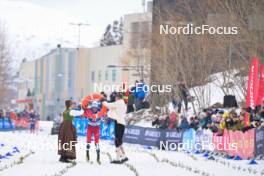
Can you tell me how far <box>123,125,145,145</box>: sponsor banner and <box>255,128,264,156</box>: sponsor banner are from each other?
969 centimetres

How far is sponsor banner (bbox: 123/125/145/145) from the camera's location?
31688mm

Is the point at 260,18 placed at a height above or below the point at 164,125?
above

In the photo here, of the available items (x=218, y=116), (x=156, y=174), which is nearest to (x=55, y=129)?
(x=218, y=116)

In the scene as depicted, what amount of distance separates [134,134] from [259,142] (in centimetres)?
1107

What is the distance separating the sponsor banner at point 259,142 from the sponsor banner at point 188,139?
4247mm

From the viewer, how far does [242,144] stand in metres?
22.6

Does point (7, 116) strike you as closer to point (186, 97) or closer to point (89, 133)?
point (186, 97)

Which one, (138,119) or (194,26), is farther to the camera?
(138,119)

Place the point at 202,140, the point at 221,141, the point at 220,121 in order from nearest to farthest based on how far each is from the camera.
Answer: the point at 221,141 < the point at 220,121 < the point at 202,140

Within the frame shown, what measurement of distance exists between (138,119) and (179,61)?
16.2ft

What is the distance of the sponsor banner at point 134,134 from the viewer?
31.7m

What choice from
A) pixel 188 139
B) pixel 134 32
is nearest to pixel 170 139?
pixel 188 139

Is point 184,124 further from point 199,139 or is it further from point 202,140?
point 202,140

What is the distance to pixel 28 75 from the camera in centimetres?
11894
